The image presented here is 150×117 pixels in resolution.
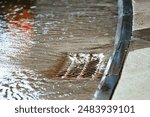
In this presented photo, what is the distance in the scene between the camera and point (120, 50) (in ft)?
14.7

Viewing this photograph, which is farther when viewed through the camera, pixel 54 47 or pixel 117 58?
pixel 54 47

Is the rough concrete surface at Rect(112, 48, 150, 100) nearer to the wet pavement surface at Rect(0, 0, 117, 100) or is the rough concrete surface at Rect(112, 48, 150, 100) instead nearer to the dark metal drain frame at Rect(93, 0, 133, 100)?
the dark metal drain frame at Rect(93, 0, 133, 100)

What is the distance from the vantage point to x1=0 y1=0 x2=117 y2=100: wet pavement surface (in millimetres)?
3895

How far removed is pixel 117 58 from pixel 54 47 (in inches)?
44.7

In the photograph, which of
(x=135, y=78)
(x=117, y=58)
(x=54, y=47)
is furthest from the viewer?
(x=54, y=47)

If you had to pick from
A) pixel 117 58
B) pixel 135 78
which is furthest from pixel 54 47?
pixel 135 78

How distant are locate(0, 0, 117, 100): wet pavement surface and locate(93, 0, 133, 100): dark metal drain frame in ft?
0.42

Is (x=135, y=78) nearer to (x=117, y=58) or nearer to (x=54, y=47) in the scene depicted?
(x=117, y=58)

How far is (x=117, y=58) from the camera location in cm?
427

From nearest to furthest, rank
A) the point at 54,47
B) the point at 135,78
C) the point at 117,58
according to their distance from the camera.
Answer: the point at 135,78, the point at 117,58, the point at 54,47

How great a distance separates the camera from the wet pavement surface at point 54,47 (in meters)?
3.89

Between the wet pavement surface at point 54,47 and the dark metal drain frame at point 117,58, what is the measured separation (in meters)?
0.13

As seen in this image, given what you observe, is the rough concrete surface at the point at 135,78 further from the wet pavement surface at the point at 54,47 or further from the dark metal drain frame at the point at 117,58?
the wet pavement surface at the point at 54,47

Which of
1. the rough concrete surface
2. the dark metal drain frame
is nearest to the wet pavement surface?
the dark metal drain frame
